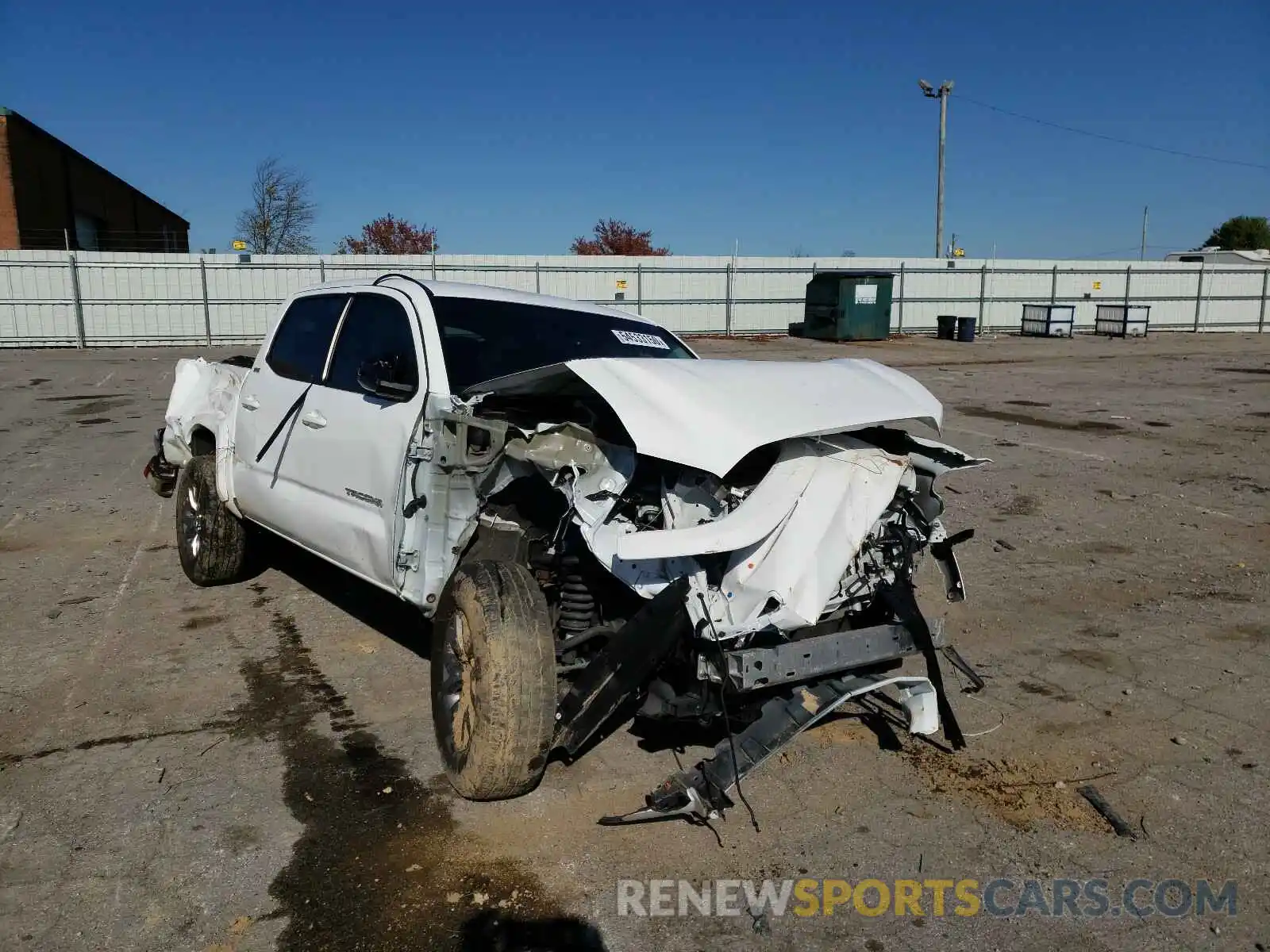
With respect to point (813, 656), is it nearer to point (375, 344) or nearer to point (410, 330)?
point (410, 330)

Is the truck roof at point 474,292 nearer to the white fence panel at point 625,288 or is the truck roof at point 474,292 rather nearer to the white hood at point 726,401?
the white hood at point 726,401

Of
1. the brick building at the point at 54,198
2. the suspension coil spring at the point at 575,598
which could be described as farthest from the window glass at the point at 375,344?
the brick building at the point at 54,198

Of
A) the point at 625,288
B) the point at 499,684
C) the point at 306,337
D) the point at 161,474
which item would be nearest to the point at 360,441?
the point at 306,337

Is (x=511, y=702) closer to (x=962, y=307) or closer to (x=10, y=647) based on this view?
(x=10, y=647)

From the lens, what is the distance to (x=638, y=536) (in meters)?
3.24

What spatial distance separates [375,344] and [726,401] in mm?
2133

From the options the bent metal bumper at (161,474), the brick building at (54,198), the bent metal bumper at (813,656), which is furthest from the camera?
the brick building at (54,198)

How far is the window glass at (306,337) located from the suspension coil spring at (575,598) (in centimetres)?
204

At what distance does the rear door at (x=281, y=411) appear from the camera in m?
5.17

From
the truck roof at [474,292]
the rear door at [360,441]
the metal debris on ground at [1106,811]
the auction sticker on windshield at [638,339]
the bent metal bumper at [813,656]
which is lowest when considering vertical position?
the metal debris on ground at [1106,811]

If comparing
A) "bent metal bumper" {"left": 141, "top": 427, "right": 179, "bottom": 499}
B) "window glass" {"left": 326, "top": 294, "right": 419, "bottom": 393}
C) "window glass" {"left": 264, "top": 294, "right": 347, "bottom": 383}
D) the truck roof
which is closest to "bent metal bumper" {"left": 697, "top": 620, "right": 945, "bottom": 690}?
"window glass" {"left": 326, "top": 294, "right": 419, "bottom": 393}

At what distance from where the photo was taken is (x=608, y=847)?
3.37 meters

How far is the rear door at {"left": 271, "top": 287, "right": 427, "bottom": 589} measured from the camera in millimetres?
4281

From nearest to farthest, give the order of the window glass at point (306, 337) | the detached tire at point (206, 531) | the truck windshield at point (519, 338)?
the truck windshield at point (519, 338) < the window glass at point (306, 337) < the detached tire at point (206, 531)
